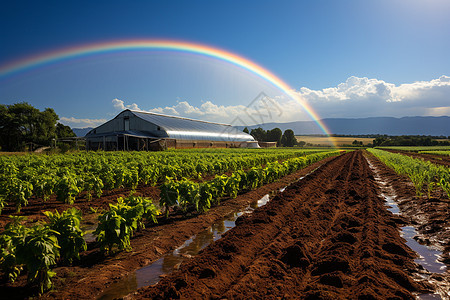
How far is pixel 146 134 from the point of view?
48.2 meters

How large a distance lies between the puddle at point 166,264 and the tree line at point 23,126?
58.0 metres

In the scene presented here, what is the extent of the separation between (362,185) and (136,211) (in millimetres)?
11616

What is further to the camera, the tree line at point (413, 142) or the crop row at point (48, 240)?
the tree line at point (413, 142)

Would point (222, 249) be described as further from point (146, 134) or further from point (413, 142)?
point (413, 142)

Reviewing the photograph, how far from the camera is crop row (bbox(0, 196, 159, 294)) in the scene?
3426 mm

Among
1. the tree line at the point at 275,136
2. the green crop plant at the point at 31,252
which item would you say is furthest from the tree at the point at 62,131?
the green crop plant at the point at 31,252

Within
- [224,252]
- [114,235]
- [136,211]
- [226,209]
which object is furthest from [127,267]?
Answer: [226,209]

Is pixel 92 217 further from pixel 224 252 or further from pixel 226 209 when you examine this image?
pixel 224 252

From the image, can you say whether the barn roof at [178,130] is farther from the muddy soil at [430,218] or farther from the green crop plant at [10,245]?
the green crop plant at [10,245]

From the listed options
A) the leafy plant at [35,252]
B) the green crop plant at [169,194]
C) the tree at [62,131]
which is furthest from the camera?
the tree at [62,131]

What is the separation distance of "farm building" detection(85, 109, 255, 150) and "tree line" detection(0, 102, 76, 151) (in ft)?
32.2

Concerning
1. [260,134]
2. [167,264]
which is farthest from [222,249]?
[260,134]

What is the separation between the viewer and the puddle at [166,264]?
3922 mm

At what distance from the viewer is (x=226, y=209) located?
8641mm
